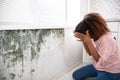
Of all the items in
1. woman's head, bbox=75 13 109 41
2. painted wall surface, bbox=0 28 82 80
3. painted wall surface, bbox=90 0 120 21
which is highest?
painted wall surface, bbox=90 0 120 21

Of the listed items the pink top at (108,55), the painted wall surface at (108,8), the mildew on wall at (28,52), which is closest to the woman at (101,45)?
the pink top at (108,55)

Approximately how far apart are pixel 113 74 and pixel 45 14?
2.72 ft

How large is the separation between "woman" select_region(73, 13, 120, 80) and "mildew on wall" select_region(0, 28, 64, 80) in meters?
0.36

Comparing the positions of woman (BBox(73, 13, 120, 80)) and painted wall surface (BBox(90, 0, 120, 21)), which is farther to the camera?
painted wall surface (BBox(90, 0, 120, 21))

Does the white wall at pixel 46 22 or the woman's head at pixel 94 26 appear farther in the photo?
the woman's head at pixel 94 26

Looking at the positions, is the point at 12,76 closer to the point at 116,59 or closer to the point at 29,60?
the point at 29,60

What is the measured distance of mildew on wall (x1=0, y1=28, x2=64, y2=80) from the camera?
4.17ft

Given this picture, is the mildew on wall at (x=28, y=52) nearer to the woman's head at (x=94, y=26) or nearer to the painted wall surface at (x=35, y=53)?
the painted wall surface at (x=35, y=53)

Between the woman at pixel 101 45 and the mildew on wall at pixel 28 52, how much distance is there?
0.36 meters

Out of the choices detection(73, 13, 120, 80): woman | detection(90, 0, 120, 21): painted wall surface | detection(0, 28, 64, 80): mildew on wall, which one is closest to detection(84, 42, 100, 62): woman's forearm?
detection(73, 13, 120, 80): woman

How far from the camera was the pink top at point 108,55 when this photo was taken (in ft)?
4.55

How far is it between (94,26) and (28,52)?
0.61 m

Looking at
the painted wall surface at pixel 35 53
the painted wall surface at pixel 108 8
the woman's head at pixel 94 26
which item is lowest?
the painted wall surface at pixel 35 53

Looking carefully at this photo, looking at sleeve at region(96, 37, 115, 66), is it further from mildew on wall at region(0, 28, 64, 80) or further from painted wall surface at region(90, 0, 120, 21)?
painted wall surface at region(90, 0, 120, 21)
